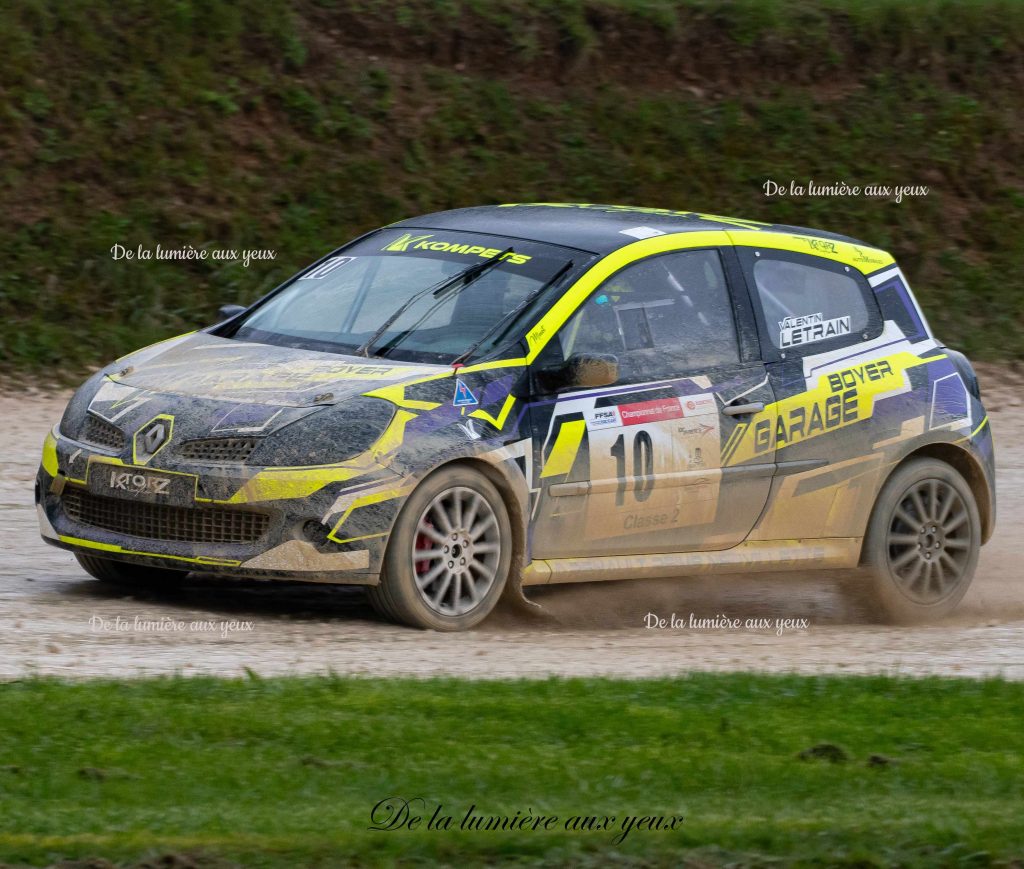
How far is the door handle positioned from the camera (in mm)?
8945

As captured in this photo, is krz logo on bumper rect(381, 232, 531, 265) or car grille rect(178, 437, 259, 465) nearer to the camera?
car grille rect(178, 437, 259, 465)

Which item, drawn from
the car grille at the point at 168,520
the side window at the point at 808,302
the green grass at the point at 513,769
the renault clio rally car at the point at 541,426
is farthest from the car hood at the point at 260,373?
the side window at the point at 808,302

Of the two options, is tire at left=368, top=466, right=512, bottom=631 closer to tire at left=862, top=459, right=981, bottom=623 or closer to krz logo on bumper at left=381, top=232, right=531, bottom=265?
krz logo on bumper at left=381, top=232, right=531, bottom=265

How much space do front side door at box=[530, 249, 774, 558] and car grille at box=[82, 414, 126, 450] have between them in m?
1.71

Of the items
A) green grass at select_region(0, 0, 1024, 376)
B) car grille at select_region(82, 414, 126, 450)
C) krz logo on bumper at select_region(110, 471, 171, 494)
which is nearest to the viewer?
krz logo on bumper at select_region(110, 471, 171, 494)

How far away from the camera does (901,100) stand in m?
20.5

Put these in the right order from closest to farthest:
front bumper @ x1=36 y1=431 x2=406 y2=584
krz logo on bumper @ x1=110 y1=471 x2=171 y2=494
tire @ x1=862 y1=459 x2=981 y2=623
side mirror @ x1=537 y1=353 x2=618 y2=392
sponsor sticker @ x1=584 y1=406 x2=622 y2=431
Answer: front bumper @ x1=36 y1=431 x2=406 y2=584, krz logo on bumper @ x1=110 y1=471 x2=171 y2=494, side mirror @ x1=537 y1=353 x2=618 y2=392, sponsor sticker @ x1=584 y1=406 x2=622 y2=431, tire @ x1=862 y1=459 x2=981 y2=623

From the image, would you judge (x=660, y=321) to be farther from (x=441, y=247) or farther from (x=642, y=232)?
(x=441, y=247)

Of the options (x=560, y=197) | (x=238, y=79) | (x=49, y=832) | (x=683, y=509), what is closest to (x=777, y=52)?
(x=560, y=197)

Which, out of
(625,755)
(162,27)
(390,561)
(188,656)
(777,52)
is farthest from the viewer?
(777,52)

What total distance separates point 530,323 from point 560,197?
9736 millimetres

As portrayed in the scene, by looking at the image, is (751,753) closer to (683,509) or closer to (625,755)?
(625,755)

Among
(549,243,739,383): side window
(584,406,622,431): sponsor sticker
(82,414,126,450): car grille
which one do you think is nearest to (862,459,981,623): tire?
(549,243,739,383): side window

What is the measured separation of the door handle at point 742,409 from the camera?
8.95 m
